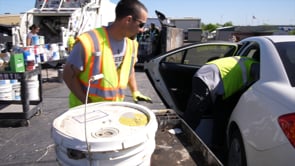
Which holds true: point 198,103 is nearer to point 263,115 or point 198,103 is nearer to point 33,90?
point 263,115

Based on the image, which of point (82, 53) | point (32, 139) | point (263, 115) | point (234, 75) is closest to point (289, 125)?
point (263, 115)

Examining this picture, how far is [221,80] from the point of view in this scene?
3.27 metres

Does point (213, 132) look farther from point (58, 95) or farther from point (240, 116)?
point (58, 95)

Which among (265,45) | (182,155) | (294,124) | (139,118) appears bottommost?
(182,155)

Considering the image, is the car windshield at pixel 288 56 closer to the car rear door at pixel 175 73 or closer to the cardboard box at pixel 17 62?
the car rear door at pixel 175 73

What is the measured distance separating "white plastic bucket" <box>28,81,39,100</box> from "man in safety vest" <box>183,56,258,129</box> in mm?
3883

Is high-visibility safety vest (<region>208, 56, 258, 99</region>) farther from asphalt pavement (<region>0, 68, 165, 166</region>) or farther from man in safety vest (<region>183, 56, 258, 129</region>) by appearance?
asphalt pavement (<region>0, 68, 165, 166</region>)

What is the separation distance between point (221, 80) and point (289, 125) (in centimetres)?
129

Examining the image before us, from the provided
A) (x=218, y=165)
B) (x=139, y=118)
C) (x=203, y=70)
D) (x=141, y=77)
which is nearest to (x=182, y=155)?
(x=218, y=165)

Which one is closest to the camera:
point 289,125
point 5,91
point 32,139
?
point 289,125

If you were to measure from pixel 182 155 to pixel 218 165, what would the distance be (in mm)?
398

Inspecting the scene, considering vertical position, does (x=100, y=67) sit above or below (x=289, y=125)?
above

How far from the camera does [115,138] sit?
136cm

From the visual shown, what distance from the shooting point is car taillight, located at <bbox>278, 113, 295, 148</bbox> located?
200cm
